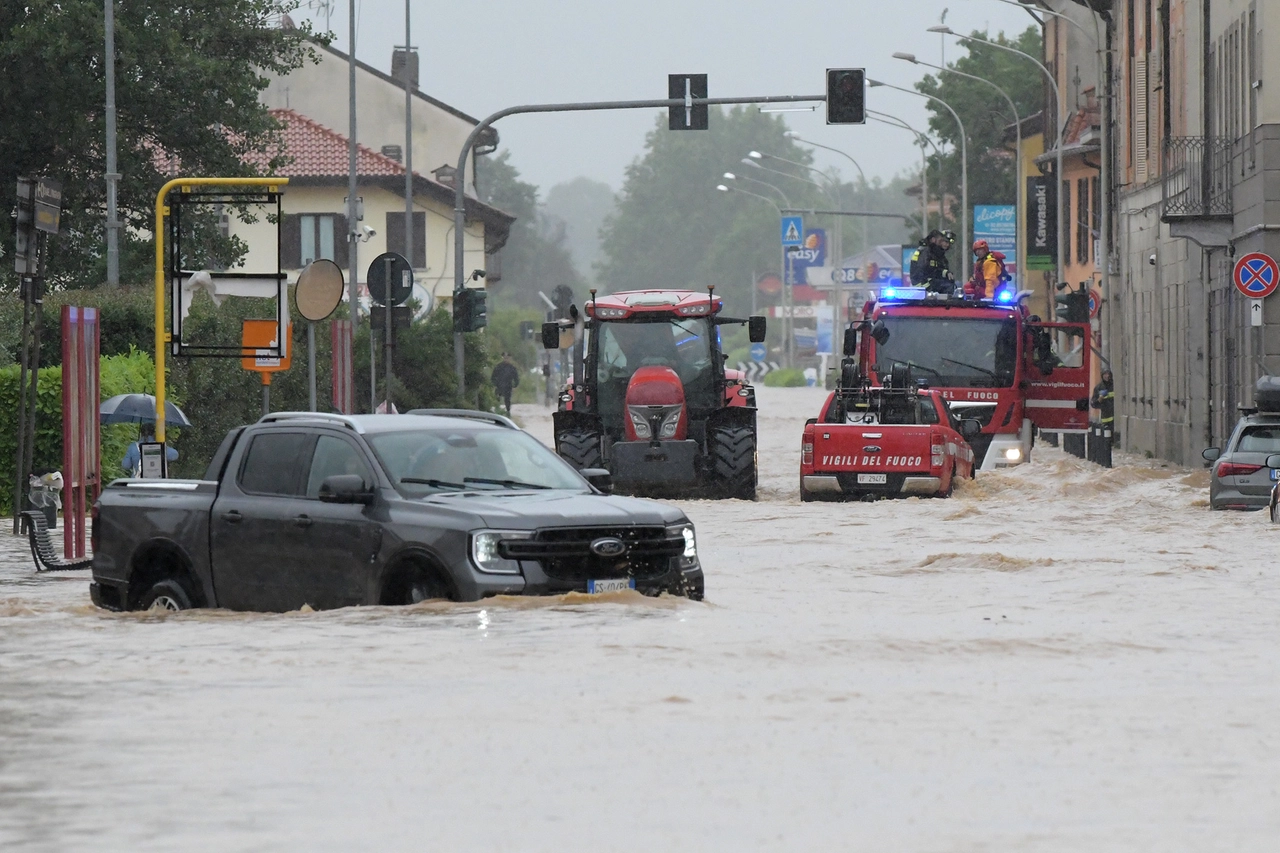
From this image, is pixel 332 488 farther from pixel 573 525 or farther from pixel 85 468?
pixel 85 468

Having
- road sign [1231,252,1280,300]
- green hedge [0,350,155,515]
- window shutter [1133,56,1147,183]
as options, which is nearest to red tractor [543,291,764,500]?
green hedge [0,350,155,515]

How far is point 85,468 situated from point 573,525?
29.3 ft

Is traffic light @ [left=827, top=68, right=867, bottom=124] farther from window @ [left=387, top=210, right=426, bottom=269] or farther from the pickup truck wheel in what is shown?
window @ [left=387, top=210, right=426, bottom=269]

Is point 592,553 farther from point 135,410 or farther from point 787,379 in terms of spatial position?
point 787,379

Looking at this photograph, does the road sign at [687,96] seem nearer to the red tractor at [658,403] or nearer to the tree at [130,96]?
the red tractor at [658,403]

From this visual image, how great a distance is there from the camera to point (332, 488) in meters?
12.9

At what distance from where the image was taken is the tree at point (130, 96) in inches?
1574

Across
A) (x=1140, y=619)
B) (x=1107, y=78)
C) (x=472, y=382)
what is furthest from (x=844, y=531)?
(x=1107, y=78)

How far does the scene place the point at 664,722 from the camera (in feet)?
32.4

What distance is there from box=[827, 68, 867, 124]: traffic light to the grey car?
11.0 metres

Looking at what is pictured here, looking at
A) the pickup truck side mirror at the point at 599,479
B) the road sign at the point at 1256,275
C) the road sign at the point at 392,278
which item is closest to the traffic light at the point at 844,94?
the road sign at the point at 1256,275

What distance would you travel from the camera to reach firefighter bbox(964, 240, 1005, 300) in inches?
1348

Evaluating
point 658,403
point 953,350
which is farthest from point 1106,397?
point 658,403

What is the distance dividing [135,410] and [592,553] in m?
11.2
